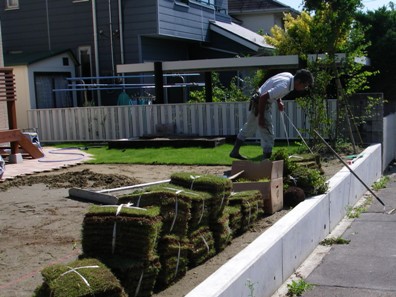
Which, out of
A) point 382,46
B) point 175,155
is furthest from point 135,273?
point 382,46

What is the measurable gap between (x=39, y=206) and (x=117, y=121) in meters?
9.31

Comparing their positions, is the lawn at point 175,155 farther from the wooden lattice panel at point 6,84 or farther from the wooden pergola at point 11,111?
the wooden lattice panel at point 6,84

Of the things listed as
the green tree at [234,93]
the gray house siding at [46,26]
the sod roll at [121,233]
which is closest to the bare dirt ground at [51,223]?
the sod roll at [121,233]

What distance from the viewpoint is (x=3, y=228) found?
622 cm

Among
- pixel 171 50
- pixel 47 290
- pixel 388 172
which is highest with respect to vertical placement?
pixel 171 50

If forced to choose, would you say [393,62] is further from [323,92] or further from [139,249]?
[139,249]

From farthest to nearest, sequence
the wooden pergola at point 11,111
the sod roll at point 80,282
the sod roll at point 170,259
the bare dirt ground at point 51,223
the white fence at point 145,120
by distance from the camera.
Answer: the white fence at point 145,120, the wooden pergola at point 11,111, the bare dirt ground at point 51,223, the sod roll at point 170,259, the sod roll at point 80,282

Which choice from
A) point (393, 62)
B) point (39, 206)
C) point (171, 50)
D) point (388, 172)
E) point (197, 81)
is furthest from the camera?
point (197, 81)

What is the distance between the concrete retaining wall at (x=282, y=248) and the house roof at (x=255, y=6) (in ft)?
72.0

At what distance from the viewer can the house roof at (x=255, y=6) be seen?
96.4 ft

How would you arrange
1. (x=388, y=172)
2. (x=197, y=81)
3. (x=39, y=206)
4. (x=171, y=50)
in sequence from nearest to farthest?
(x=39, y=206) → (x=388, y=172) → (x=171, y=50) → (x=197, y=81)

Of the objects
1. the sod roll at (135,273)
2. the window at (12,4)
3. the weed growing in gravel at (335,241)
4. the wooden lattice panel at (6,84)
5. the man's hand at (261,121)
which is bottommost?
the weed growing in gravel at (335,241)

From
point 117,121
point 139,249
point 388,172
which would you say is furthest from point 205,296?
point 117,121

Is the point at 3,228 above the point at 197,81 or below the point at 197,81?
below
